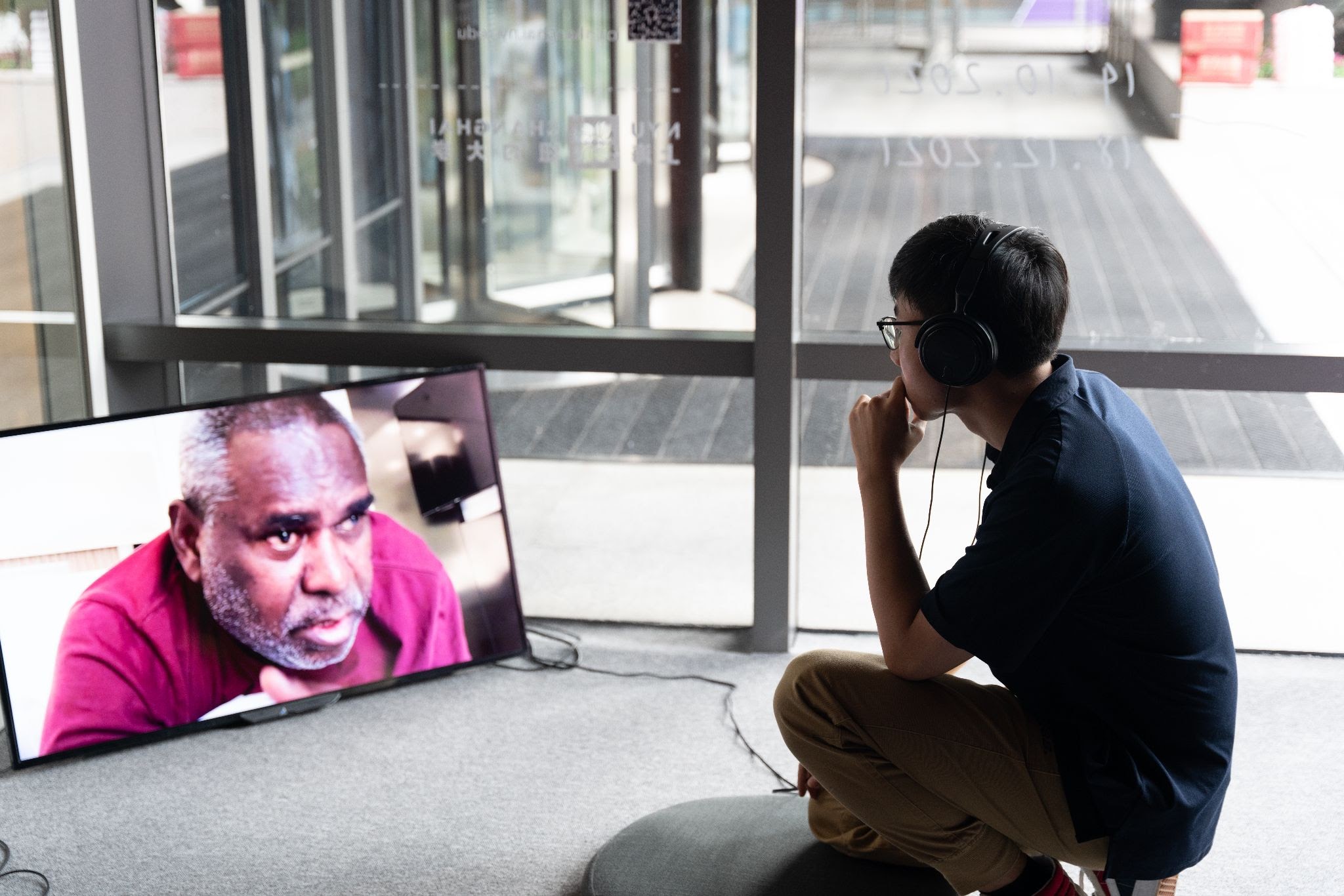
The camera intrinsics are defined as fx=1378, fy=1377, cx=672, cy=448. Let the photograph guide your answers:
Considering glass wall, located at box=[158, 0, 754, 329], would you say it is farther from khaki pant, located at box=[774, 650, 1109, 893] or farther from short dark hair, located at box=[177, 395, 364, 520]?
khaki pant, located at box=[774, 650, 1109, 893]

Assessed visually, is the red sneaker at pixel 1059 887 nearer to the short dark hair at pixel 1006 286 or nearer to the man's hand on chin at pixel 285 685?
the short dark hair at pixel 1006 286

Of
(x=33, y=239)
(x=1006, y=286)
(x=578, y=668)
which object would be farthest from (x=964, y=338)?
(x=33, y=239)

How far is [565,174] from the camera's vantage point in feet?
9.61

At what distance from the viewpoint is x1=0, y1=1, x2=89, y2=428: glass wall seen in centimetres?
264

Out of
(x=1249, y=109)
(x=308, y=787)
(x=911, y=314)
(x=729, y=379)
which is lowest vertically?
(x=308, y=787)

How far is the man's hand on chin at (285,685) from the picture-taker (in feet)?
8.77

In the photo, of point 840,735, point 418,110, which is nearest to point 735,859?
point 840,735

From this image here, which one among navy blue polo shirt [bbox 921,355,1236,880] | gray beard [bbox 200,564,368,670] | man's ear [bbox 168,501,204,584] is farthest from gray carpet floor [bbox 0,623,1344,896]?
navy blue polo shirt [bbox 921,355,1236,880]

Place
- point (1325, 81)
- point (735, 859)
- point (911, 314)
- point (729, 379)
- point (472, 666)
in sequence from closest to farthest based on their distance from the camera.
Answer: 1. point (911, 314)
2. point (735, 859)
3. point (1325, 81)
4. point (472, 666)
5. point (729, 379)

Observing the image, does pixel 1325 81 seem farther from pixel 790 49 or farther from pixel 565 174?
pixel 565 174

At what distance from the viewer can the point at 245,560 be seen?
103 inches

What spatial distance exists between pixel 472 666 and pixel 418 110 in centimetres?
118

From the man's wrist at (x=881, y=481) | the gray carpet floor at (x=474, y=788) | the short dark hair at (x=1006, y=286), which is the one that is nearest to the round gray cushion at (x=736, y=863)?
the gray carpet floor at (x=474, y=788)

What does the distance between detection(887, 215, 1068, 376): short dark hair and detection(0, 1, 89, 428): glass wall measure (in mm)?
1843
